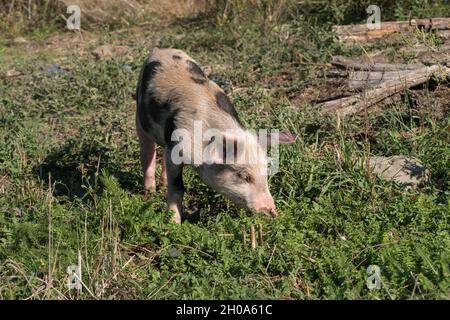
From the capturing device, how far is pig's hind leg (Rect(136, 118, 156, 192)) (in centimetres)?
757

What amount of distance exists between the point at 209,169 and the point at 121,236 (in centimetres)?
91

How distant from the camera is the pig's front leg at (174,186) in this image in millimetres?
6797

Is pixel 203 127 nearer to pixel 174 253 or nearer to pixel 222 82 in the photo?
pixel 174 253

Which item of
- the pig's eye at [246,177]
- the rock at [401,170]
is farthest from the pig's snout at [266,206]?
the rock at [401,170]

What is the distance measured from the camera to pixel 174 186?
22.4 ft

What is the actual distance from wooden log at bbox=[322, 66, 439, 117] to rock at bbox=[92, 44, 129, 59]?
12.3ft

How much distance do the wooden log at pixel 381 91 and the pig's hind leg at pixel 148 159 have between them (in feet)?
5.87

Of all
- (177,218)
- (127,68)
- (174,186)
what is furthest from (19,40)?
(177,218)

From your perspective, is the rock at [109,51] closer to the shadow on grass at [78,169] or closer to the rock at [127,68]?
the rock at [127,68]

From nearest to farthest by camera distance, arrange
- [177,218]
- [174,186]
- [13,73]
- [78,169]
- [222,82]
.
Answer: [177,218], [174,186], [78,169], [222,82], [13,73]

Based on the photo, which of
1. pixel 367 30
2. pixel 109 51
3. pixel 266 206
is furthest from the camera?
pixel 109 51

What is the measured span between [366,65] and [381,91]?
827mm

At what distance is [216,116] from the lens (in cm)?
676

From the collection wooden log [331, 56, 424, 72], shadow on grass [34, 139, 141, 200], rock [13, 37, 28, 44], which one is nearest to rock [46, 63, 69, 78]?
rock [13, 37, 28, 44]
